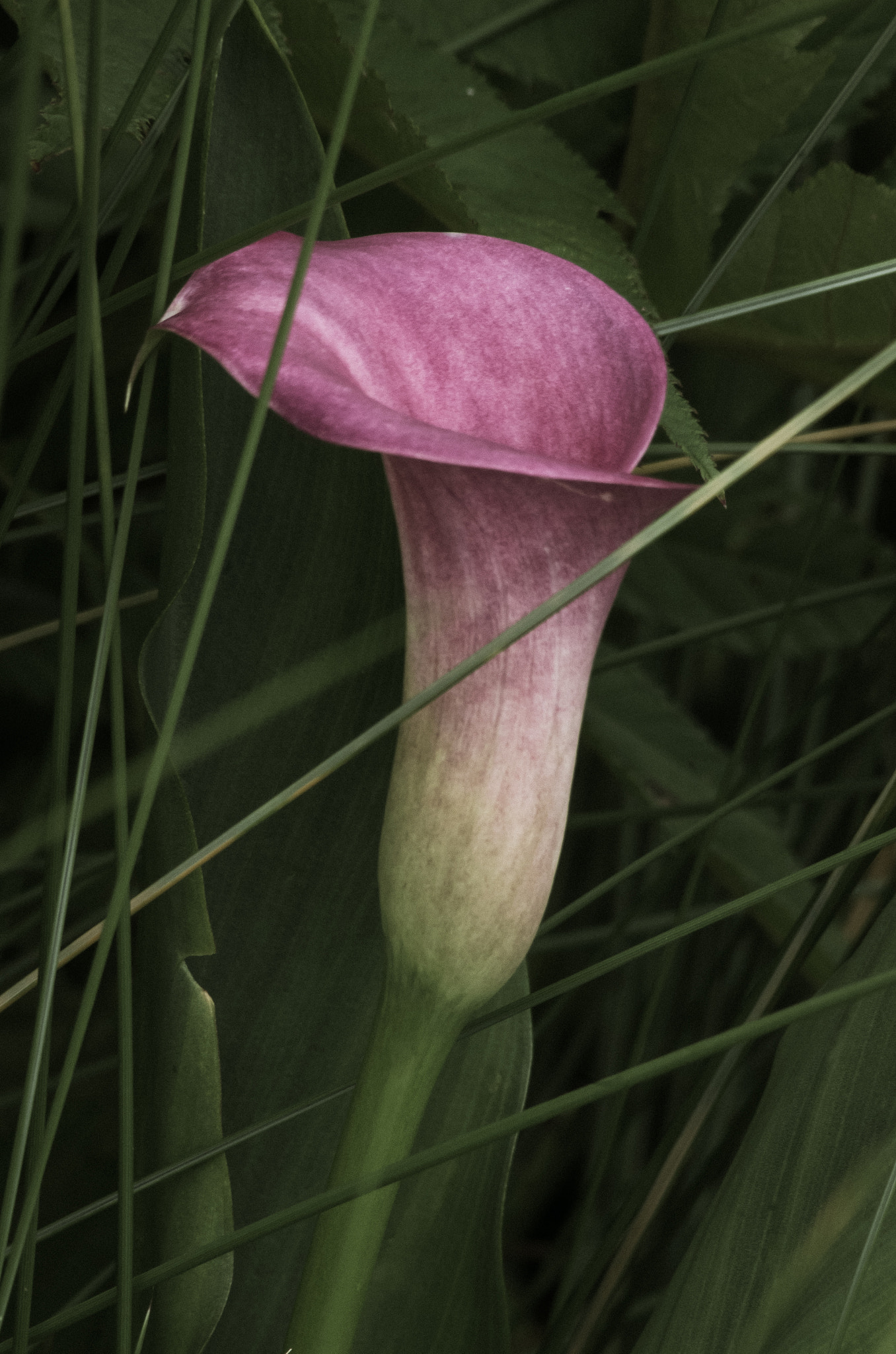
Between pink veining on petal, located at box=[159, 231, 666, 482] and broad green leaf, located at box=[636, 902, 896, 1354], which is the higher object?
pink veining on petal, located at box=[159, 231, 666, 482]

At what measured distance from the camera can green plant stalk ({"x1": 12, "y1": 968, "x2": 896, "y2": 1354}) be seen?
187 mm

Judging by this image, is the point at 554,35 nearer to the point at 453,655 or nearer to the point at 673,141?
the point at 673,141

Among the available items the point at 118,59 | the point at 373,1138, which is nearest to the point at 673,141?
the point at 118,59

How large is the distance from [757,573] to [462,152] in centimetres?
31

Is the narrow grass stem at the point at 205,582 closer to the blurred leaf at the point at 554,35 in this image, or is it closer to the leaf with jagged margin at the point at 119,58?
the leaf with jagged margin at the point at 119,58

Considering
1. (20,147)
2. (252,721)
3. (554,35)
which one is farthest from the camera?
(554,35)

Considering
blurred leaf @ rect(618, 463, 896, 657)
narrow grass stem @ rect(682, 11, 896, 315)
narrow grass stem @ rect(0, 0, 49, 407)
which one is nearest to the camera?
narrow grass stem @ rect(0, 0, 49, 407)

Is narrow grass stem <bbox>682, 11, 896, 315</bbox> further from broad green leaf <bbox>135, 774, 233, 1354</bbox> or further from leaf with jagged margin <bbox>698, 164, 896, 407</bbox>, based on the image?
broad green leaf <bbox>135, 774, 233, 1354</bbox>

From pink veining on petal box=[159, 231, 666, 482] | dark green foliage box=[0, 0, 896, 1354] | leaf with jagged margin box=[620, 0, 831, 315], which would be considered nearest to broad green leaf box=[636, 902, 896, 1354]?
dark green foliage box=[0, 0, 896, 1354]

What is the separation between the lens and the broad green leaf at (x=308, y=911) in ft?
0.84

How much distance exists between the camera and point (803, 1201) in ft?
0.75

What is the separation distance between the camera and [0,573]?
22.3 inches

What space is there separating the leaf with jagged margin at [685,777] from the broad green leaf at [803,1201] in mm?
137

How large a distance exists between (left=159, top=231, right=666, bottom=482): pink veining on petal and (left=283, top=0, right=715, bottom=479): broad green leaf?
30mm
